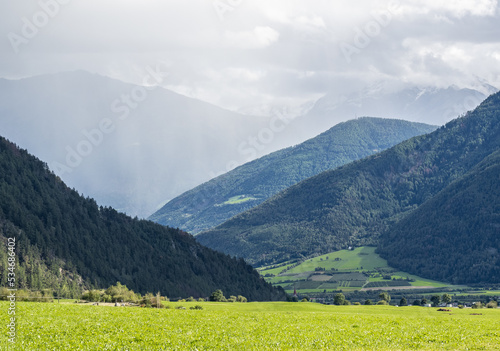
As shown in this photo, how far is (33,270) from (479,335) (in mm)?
129075

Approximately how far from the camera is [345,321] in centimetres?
7262

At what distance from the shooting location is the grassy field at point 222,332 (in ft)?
170

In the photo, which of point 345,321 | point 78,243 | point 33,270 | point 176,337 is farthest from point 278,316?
point 78,243

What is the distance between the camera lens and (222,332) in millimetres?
58781

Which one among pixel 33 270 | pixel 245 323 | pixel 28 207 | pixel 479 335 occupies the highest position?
pixel 28 207

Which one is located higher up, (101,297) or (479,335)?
(101,297)

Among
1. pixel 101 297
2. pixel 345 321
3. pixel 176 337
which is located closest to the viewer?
pixel 176 337

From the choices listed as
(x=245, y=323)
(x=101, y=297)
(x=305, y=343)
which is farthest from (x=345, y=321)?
(x=101, y=297)

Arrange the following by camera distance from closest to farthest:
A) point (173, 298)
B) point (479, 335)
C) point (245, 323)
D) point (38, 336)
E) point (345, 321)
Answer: point (38, 336) → point (479, 335) → point (245, 323) → point (345, 321) → point (173, 298)

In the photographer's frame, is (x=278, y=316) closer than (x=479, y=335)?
No

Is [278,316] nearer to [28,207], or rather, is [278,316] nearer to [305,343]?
[305,343]

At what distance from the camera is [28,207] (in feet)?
655

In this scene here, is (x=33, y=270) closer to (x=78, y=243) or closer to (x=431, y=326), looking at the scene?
(x=78, y=243)

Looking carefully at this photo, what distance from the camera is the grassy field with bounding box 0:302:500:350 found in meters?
51.8
